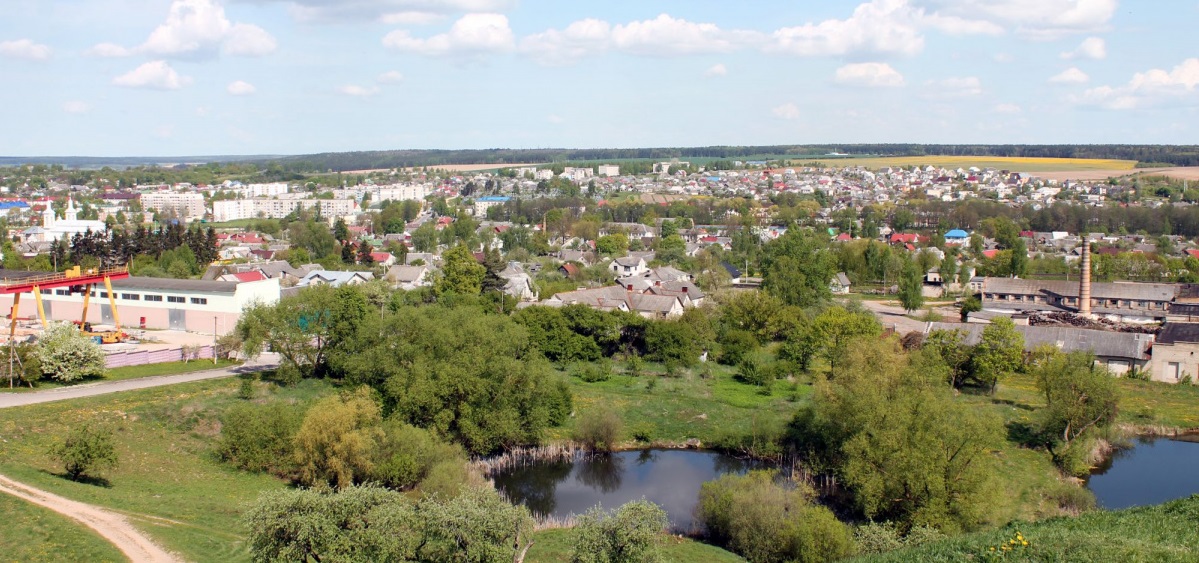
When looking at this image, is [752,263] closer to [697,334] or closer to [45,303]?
[697,334]

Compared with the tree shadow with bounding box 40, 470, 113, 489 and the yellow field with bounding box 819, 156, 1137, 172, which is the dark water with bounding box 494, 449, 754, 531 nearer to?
the tree shadow with bounding box 40, 470, 113, 489

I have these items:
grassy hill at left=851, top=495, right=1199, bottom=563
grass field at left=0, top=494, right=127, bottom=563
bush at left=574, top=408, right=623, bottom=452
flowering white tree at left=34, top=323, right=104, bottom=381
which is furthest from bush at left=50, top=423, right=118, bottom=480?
grassy hill at left=851, top=495, right=1199, bottom=563

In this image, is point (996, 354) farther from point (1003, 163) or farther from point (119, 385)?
point (1003, 163)

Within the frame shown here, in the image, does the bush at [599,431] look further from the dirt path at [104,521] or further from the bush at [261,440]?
the dirt path at [104,521]

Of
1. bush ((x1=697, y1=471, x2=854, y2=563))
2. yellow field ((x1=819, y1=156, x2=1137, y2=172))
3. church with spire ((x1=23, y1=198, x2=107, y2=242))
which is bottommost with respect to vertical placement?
bush ((x1=697, y1=471, x2=854, y2=563))

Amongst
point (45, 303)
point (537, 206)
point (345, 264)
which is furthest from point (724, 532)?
point (537, 206)
